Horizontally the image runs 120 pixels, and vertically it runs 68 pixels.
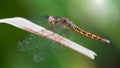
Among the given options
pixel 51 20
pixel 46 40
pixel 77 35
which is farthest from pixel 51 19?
pixel 77 35

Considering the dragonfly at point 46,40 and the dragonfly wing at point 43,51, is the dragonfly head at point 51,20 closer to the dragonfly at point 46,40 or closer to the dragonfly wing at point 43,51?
the dragonfly at point 46,40

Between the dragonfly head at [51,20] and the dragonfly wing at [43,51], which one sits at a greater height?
the dragonfly head at [51,20]

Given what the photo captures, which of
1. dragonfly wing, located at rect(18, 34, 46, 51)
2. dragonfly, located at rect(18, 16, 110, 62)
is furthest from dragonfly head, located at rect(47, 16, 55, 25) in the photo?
dragonfly wing, located at rect(18, 34, 46, 51)

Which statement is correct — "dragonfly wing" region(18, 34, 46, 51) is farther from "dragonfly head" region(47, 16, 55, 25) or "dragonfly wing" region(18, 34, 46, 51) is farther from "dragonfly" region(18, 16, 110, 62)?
"dragonfly head" region(47, 16, 55, 25)

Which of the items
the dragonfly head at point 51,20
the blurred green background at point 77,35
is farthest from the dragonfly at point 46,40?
the blurred green background at point 77,35

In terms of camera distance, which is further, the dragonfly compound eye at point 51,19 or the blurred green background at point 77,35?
the blurred green background at point 77,35

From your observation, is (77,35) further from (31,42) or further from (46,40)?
(31,42)

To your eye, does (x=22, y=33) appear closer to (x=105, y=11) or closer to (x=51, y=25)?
(x=51, y=25)

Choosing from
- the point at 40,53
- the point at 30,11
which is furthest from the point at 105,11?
the point at 40,53
